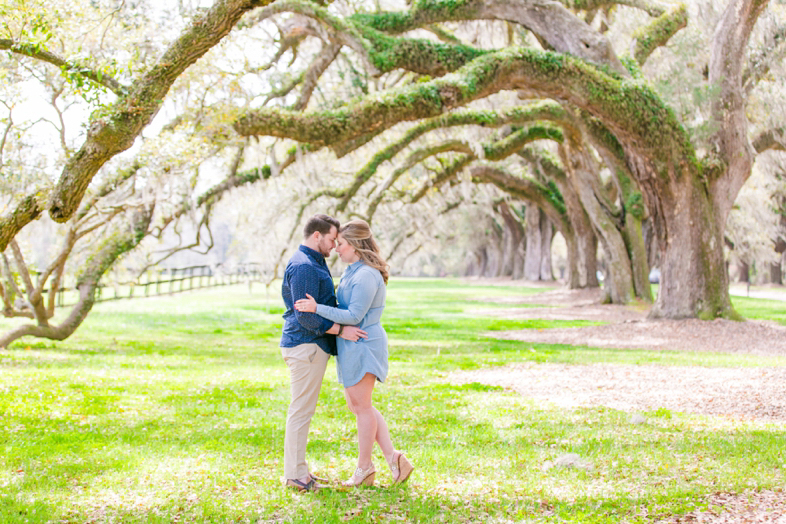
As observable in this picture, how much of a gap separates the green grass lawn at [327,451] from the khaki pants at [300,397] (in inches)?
6.9

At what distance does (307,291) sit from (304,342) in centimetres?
31

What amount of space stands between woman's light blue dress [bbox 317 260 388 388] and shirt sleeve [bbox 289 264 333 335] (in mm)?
59

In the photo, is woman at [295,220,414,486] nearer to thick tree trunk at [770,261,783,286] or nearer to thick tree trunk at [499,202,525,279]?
thick tree trunk at [499,202,525,279]

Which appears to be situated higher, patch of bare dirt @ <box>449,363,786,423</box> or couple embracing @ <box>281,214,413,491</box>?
couple embracing @ <box>281,214,413,491</box>

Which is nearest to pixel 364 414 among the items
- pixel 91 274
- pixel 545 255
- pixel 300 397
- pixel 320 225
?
pixel 300 397

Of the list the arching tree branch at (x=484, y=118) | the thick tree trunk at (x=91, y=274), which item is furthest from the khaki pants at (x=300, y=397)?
the arching tree branch at (x=484, y=118)

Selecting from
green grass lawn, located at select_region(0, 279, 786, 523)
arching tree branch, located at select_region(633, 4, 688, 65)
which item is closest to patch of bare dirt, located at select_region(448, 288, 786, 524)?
green grass lawn, located at select_region(0, 279, 786, 523)

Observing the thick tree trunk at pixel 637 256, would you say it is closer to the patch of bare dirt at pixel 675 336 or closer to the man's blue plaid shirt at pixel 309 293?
the patch of bare dirt at pixel 675 336

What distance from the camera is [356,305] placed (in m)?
4.08

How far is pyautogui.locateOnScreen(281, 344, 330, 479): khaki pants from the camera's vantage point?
13.6 ft

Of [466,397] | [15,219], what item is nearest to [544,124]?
[466,397]

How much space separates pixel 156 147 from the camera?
9.96 metres

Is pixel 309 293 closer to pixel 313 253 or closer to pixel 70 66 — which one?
pixel 313 253

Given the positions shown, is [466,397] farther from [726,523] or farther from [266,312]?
[266,312]
